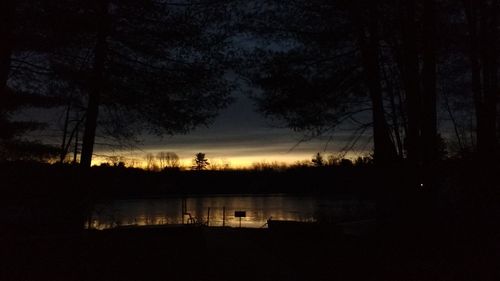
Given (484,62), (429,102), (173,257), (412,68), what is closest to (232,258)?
(173,257)

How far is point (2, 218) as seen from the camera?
13.3 meters

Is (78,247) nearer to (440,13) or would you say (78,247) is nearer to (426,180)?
(426,180)

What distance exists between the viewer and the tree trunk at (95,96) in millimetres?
13492

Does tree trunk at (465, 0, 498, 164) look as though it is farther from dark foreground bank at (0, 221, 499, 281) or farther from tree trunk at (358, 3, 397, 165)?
dark foreground bank at (0, 221, 499, 281)

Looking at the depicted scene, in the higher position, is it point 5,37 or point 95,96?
point 5,37

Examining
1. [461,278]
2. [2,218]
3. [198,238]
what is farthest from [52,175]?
[461,278]

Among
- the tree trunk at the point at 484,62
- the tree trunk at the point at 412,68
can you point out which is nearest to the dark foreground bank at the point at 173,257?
the tree trunk at the point at 412,68

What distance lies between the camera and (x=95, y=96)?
13625mm

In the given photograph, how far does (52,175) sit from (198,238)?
4187 millimetres

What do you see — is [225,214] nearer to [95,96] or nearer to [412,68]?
[95,96]

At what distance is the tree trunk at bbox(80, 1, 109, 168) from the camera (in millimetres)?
13492

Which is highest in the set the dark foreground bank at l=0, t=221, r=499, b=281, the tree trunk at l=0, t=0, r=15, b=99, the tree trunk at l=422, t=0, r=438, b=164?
the tree trunk at l=0, t=0, r=15, b=99

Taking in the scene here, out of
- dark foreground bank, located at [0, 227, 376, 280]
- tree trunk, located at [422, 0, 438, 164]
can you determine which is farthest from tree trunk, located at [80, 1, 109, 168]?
tree trunk, located at [422, 0, 438, 164]

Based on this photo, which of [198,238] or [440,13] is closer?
[198,238]
